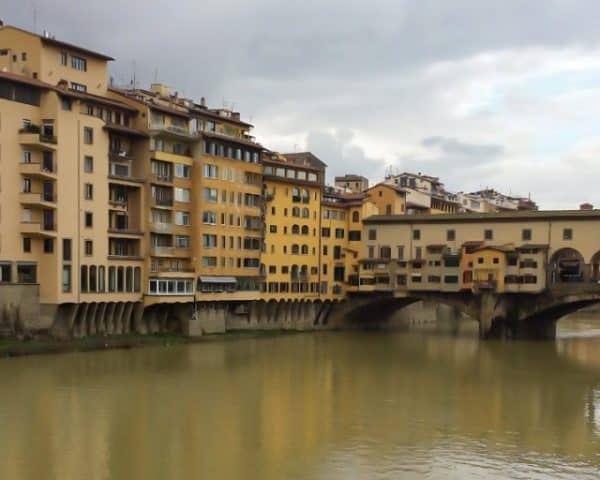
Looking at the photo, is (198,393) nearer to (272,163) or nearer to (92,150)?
(92,150)

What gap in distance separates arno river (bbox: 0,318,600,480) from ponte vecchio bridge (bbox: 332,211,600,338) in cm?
958

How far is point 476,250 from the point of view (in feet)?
185

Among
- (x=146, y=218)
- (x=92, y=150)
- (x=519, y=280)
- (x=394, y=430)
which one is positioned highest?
(x=92, y=150)

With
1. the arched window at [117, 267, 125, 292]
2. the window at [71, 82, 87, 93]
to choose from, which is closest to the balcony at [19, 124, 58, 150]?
the window at [71, 82, 87, 93]

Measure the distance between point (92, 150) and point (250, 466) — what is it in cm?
2822

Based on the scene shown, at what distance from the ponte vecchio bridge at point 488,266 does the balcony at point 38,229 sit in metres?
26.7

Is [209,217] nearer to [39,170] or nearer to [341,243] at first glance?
[39,170]

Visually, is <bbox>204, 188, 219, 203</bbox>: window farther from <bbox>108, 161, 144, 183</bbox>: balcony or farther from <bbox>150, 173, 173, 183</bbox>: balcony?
<bbox>108, 161, 144, 183</bbox>: balcony

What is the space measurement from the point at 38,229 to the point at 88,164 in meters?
5.18

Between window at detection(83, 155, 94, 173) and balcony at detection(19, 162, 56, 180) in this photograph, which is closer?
balcony at detection(19, 162, 56, 180)

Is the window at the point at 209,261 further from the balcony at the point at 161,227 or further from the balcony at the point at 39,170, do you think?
the balcony at the point at 39,170

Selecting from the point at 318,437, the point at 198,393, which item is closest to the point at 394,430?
the point at 318,437

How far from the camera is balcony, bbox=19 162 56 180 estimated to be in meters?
41.2

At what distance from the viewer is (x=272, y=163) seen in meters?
57.7
